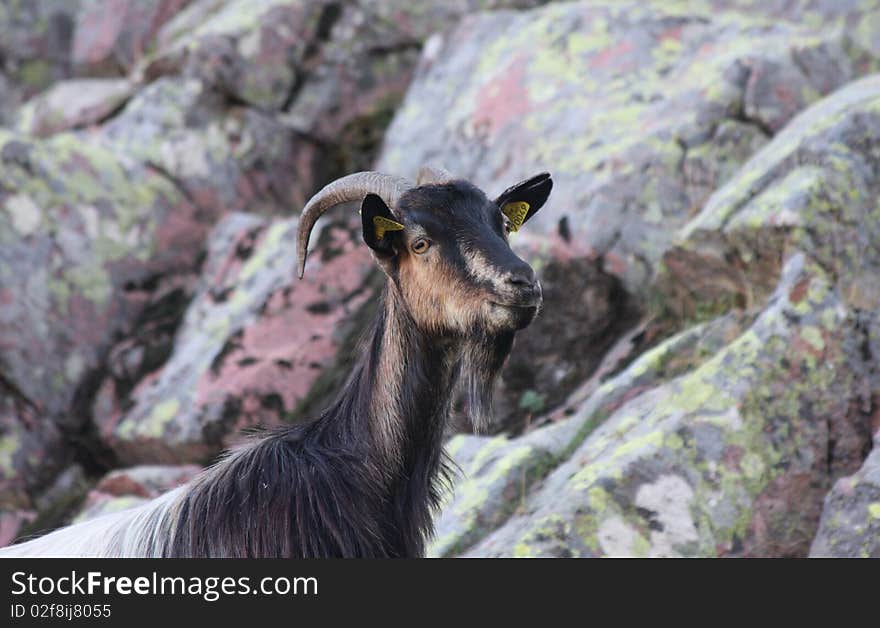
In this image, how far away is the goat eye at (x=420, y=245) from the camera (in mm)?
6320

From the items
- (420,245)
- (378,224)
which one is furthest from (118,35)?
(420,245)

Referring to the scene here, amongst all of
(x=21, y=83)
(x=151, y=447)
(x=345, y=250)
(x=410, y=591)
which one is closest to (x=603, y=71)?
(x=345, y=250)

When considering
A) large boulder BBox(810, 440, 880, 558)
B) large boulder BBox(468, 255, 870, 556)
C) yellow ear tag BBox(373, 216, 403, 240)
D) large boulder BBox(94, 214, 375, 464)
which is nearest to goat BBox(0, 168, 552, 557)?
yellow ear tag BBox(373, 216, 403, 240)

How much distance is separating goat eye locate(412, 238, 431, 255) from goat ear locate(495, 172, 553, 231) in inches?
31.5

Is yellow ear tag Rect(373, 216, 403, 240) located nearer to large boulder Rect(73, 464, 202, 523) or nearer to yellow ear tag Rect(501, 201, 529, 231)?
yellow ear tag Rect(501, 201, 529, 231)

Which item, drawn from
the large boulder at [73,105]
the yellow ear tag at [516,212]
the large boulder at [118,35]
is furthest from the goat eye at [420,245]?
the large boulder at [118,35]

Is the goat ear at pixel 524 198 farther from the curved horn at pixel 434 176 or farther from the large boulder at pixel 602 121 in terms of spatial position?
the large boulder at pixel 602 121

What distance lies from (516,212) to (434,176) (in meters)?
0.71

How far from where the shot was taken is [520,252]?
10.1 metres

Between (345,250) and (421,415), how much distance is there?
5.35 meters

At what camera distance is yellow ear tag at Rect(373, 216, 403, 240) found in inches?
249

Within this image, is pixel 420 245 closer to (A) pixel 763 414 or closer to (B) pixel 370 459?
(B) pixel 370 459

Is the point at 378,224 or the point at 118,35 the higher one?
the point at 118,35

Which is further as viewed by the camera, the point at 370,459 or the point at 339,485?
the point at 370,459
